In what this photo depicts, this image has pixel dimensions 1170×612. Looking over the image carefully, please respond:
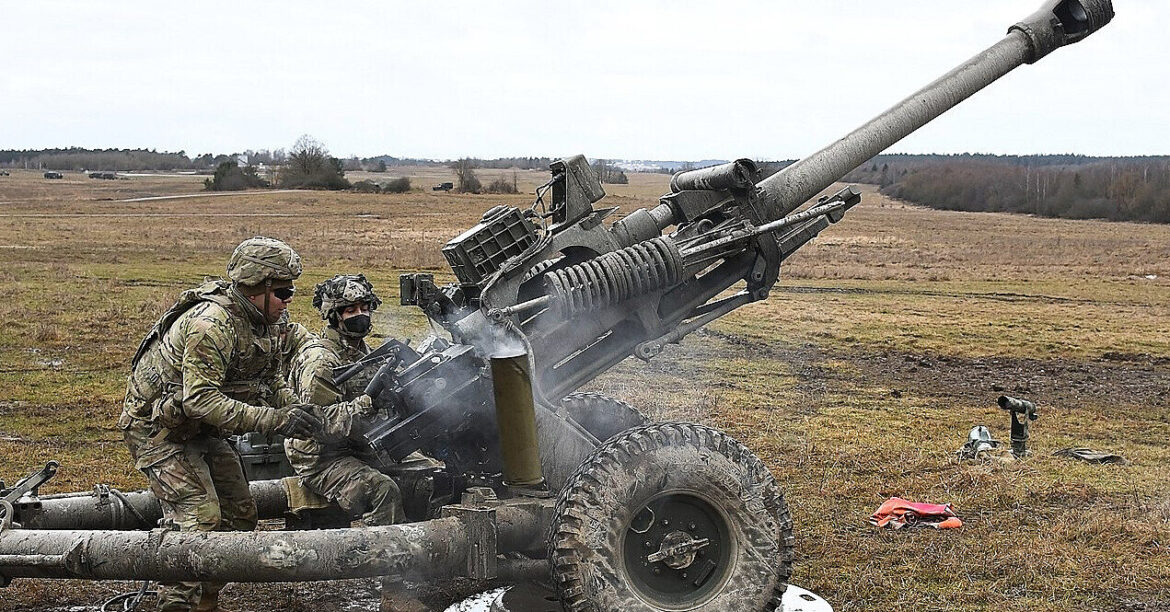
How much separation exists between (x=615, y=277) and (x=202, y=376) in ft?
6.51

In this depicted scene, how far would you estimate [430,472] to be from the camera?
6555 mm

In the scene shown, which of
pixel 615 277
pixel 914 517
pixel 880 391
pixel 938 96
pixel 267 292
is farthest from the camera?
pixel 880 391

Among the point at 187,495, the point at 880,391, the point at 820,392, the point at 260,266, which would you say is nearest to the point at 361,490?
the point at 187,495

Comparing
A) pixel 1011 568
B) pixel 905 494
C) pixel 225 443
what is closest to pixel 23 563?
pixel 225 443

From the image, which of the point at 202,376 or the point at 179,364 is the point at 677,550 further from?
the point at 179,364

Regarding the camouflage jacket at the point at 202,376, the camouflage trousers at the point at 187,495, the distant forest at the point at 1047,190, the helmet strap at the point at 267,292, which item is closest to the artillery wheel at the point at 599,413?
the camouflage jacket at the point at 202,376

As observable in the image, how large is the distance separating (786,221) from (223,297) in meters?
2.86

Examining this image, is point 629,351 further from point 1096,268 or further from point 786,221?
point 1096,268

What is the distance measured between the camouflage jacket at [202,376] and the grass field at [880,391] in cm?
125

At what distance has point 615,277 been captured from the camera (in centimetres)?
604

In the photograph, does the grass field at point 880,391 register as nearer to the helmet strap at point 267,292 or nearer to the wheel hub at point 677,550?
the wheel hub at point 677,550

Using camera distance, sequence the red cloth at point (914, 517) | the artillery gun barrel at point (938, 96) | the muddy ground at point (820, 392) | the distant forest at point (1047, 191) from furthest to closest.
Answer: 1. the distant forest at point (1047, 191)
2. the red cloth at point (914, 517)
3. the artillery gun barrel at point (938, 96)
4. the muddy ground at point (820, 392)

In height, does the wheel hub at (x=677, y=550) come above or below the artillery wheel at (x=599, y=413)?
below

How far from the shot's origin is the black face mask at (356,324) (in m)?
6.59
